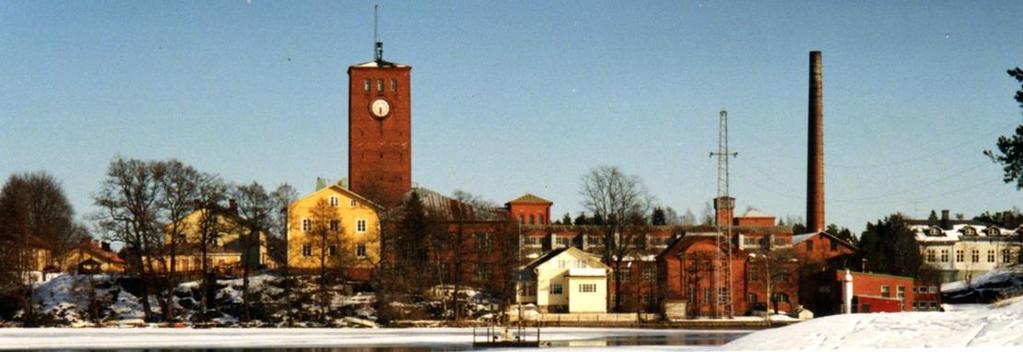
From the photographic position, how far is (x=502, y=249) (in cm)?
9494

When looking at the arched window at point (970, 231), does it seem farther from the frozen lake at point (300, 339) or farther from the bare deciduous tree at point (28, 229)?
the bare deciduous tree at point (28, 229)

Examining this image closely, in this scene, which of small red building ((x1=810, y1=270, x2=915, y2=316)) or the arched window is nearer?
small red building ((x1=810, y1=270, x2=915, y2=316))

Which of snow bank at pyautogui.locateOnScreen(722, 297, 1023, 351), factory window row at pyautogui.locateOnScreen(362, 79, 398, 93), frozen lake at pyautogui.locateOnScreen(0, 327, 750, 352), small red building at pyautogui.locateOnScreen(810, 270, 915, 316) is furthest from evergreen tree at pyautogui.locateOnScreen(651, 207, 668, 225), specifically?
snow bank at pyautogui.locateOnScreen(722, 297, 1023, 351)

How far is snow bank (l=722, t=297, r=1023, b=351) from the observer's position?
112ft

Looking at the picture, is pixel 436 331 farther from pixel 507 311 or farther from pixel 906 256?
pixel 906 256

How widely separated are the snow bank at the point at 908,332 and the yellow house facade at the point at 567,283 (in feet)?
178

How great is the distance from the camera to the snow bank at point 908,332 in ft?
112

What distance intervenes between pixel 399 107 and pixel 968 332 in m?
87.4

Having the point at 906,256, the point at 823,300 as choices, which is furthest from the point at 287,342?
the point at 906,256

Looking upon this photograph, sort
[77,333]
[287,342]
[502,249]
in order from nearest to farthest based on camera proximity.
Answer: [287,342]
[77,333]
[502,249]

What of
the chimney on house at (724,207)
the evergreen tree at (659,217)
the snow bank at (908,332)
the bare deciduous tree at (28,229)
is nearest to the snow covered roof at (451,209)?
the chimney on house at (724,207)

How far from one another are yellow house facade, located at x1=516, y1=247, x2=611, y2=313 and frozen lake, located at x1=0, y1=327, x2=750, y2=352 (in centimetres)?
1786

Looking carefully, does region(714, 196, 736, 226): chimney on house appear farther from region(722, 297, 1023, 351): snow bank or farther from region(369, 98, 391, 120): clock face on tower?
region(722, 297, 1023, 351): snow bank

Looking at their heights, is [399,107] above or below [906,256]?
above
